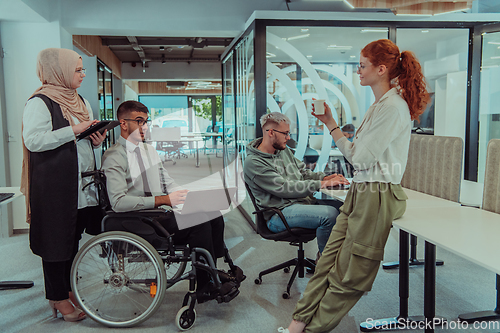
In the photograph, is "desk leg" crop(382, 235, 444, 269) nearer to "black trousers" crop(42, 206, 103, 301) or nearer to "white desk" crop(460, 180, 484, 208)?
"white desk" crop(460, 180, 484, 208)

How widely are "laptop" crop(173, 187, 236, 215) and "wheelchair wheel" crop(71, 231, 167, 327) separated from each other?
0.30 m

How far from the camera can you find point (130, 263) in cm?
232

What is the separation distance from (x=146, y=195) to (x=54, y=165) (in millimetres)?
555

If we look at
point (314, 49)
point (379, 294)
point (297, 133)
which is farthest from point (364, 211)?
point (314, 49)

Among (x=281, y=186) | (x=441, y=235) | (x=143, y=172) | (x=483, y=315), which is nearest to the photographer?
(x=441, y=235)

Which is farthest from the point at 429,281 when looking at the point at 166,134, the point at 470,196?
the point at 166,134

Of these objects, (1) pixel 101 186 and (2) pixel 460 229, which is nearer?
(2) pixel 460 229

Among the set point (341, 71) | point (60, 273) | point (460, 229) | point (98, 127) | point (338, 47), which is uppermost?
point (338, 47)

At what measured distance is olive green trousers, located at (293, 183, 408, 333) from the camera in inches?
71.3

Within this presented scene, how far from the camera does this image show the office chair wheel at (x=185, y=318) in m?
2.22

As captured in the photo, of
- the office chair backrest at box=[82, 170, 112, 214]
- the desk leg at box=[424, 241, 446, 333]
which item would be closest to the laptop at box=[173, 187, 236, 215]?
the office chair backrest at box=[82, 170, 112, 214]

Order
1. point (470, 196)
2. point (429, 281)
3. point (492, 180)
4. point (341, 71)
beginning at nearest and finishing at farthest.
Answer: point (429, 281) < point (492, 180) < point (470, 196) < point (341, 71)

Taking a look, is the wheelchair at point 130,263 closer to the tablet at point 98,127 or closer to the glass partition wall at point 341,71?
the tablet at point 98,127

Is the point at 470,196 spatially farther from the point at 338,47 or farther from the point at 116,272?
the point at 116,272
